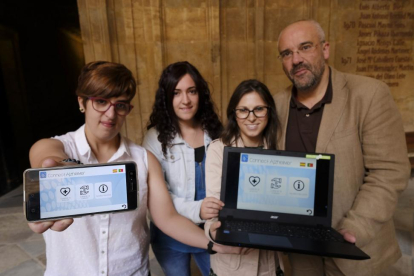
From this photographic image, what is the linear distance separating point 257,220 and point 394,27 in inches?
218

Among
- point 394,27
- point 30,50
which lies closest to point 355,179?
point 394,27

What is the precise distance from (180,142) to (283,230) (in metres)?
0.83

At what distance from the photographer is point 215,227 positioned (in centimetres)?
122

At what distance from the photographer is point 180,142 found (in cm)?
168

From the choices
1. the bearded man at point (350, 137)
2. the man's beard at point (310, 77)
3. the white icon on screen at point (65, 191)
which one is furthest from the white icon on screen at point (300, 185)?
the white icon on screen at point (65, 191)

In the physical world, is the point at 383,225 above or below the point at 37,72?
below

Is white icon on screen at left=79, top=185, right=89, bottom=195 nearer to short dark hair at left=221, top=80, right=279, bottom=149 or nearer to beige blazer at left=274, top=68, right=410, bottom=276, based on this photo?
short dark hair at left=221, top=80, right=279, bottom=149

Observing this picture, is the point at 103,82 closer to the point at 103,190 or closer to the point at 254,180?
the point at 103,190

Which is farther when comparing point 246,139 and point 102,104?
point 246,139

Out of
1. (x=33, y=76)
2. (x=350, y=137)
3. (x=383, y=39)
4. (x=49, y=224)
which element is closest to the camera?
A: (x=49, y=224)

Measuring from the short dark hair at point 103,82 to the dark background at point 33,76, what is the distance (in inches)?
192

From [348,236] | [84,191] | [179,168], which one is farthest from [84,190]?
[348,236]

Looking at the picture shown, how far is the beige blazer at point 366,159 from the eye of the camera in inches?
52.4

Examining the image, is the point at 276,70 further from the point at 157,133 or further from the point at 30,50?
the point at 30,50
